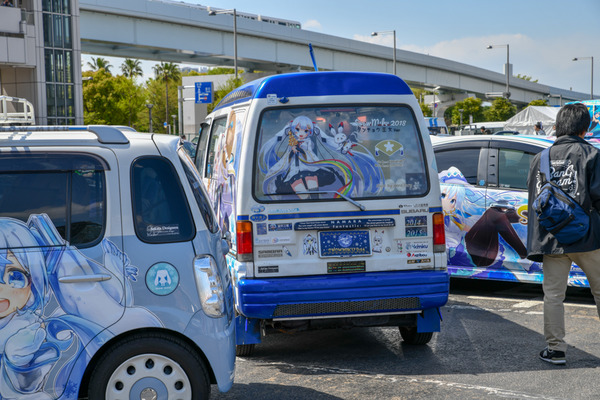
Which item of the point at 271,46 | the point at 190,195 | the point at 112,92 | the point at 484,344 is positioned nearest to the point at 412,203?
the point at 484,344

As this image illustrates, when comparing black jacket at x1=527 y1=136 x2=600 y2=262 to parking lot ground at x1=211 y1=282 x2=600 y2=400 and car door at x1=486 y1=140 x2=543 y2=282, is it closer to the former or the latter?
parking lot ground at x1=211 y1=282 x2=600 y2=400

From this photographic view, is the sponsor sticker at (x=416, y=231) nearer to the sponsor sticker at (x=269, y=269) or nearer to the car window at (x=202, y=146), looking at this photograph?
the sponsor sticker at (x=269, y=269)

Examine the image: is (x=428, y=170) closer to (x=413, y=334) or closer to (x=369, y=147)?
(x=369, y=147)

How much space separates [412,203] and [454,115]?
312ft

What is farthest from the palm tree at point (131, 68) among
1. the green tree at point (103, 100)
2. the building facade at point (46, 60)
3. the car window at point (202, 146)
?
the car window at point (202, 146)

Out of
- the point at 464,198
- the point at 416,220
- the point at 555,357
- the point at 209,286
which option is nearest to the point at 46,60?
the point at 464,198

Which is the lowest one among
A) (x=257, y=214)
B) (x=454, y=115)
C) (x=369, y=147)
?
(x=257, y=214)

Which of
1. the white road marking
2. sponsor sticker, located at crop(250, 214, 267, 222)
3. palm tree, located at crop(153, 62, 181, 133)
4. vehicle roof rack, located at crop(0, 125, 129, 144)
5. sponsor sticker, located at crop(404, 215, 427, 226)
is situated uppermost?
palm tree, located at crop(153, 62, 181, 133)

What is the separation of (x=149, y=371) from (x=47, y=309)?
0.63 meters

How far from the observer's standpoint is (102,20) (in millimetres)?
37656

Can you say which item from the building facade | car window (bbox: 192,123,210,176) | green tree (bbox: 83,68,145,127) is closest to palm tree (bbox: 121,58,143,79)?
green tree (bbox: 83,68,145,127)

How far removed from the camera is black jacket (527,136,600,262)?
17.6ft

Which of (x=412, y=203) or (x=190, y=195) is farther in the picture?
(x=412, y=203)

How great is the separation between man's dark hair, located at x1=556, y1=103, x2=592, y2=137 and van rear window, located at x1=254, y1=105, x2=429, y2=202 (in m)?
1.13
